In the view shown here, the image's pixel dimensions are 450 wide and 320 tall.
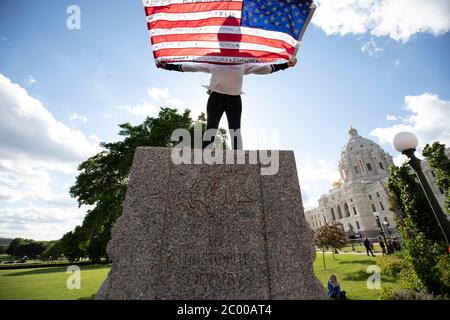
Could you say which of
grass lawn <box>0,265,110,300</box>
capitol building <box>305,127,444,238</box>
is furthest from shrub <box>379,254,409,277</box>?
capitol building <box>305,127,444,238</box>

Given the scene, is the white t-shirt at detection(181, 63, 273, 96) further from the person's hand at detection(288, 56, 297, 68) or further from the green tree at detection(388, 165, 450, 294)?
the green tree at detection(388, 165, 450, 294)

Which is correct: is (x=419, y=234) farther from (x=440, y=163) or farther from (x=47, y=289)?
(x=47, y=289)

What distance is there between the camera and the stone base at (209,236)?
251 cm

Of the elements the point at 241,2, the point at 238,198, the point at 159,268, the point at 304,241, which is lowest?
the point at 159,268

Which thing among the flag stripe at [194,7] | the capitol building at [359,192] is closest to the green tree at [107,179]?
the flag stripe at [194,7]

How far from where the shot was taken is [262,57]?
4.21 meters

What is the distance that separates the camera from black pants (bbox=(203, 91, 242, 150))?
380cm

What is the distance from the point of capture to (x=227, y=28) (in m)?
4.32

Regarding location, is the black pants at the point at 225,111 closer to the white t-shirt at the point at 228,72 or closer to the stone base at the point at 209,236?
the white t-shirt at the point at 228,72

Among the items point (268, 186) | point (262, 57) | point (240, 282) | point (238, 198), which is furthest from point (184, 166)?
point (262, 57)

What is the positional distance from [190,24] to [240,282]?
14.9 feet

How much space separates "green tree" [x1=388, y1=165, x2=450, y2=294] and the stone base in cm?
885

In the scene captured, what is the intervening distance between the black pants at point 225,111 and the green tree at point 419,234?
9.50 meters
